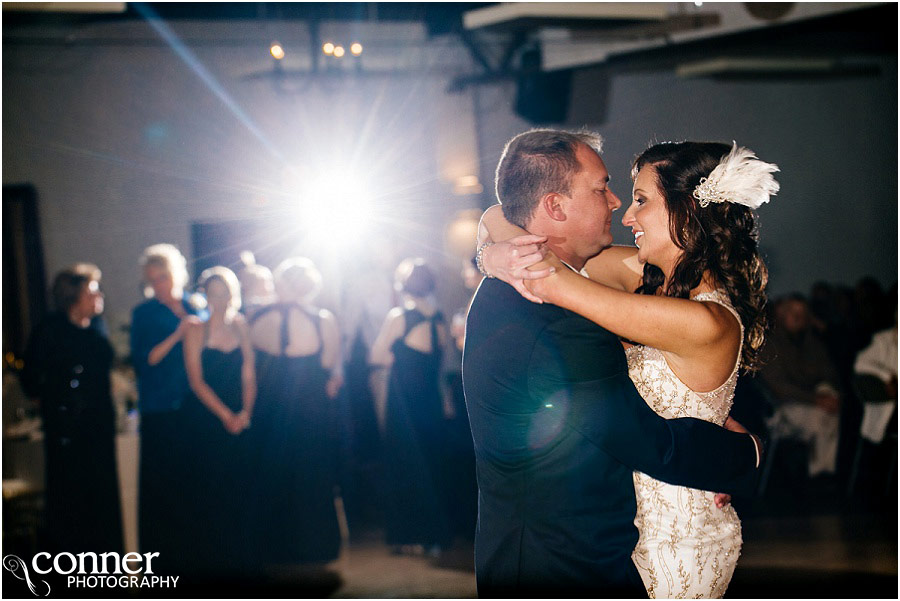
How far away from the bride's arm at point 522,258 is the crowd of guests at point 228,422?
8.21ft

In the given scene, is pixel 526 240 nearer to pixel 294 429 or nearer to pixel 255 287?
pixel 294 429

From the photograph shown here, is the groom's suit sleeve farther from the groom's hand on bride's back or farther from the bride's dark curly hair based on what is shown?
the bride's dark curly hair

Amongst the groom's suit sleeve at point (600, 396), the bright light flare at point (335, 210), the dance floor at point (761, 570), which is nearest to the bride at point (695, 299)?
the groom's suit sleeve at point (600, 396)

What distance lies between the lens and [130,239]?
23.2 feet

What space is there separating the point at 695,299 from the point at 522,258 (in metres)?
0.51

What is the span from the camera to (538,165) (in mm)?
1650

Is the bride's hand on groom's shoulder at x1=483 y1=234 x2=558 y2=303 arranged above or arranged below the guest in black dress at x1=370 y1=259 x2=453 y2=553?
above

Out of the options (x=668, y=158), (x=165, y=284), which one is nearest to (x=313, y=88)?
(x=165, y=284)

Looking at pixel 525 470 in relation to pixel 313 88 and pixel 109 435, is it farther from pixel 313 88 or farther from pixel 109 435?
pixel 313 88

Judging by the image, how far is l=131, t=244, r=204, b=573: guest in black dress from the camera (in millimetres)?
4031

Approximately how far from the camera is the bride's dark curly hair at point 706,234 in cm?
181

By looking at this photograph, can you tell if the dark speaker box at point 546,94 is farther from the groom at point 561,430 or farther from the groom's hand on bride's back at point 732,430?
the groom at point 561,430

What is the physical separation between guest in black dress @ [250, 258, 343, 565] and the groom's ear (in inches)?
115

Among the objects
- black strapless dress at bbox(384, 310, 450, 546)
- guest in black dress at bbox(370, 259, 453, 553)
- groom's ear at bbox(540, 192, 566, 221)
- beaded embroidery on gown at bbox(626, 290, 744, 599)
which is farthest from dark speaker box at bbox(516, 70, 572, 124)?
A: groom's ear at bbox(540, 192, 566, 221)
